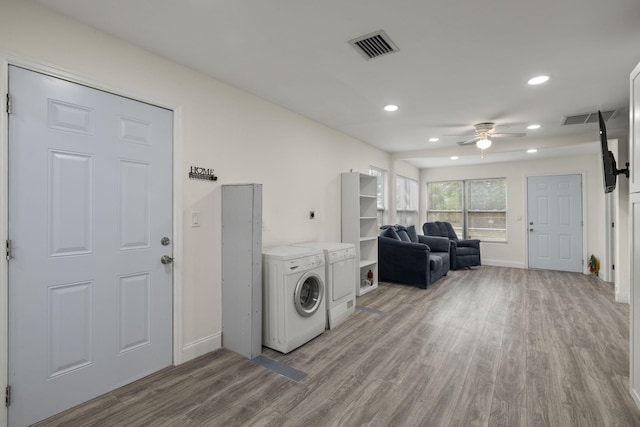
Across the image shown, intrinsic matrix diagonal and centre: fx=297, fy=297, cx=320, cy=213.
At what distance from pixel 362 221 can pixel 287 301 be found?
8.84ft

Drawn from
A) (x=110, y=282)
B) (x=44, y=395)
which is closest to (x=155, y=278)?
(x=110, y=282)

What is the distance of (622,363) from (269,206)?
3.49 meters

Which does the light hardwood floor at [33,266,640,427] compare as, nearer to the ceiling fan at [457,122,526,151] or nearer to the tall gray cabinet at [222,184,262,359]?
the tall gray cabinet at [222,184,262,359]

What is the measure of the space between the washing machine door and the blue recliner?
433 centimetres

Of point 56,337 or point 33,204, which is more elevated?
point 33,204

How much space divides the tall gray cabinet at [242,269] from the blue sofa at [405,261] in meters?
3.09

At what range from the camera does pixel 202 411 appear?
194 cm

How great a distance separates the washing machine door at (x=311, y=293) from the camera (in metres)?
2.90

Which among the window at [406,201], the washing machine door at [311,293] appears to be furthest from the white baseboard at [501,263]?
the washing machine door at [311,293]

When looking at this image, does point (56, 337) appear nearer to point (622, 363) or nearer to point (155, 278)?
point (155, 278)

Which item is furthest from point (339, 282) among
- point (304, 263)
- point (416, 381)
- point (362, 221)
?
point (362, 221)

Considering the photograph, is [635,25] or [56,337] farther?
[635,25]

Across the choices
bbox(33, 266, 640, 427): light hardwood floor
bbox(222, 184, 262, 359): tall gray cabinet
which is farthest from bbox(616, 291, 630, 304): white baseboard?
bbox(222, 184, 262, 359): tall gray cabinet

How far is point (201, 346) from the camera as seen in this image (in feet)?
8.72
